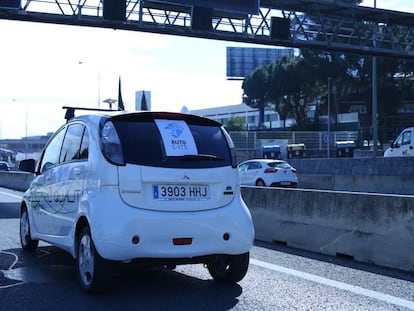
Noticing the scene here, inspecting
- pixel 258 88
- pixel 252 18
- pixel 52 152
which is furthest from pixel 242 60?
pixel 52 152

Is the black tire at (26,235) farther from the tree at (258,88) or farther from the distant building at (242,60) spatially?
the distant building at (242,60)

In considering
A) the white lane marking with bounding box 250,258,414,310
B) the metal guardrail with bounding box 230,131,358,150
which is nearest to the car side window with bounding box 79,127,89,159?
the white lane marking with bounding box 250,258,414,310

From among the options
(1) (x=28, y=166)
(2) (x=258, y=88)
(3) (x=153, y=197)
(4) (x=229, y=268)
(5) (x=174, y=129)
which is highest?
(2) (x=258, y=88)

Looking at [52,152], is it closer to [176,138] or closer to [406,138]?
[176,138]

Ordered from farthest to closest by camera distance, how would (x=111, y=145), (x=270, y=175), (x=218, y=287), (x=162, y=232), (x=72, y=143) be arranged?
1. (x=270, y=175)
2. (x=72, y=143)
3. (x=218, y=287)
4. (x=111, y=145)
5. (x=162, y=232)

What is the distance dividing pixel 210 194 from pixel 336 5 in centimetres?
2492

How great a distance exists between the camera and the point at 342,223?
Result: 821 centimetres

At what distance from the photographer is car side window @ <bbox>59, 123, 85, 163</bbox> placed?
6504 millimetres

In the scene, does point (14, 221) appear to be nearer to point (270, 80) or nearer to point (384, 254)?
point (384, 254)

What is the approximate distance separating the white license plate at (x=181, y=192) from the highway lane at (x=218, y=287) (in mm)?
902

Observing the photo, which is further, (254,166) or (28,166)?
(254,166)

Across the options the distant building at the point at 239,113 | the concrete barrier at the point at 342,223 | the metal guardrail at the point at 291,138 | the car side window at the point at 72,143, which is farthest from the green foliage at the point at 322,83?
the car side window at the point at 72,143

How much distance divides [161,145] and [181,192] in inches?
21.0

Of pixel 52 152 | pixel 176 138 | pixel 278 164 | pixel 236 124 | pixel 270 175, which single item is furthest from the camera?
pixel 236 124
